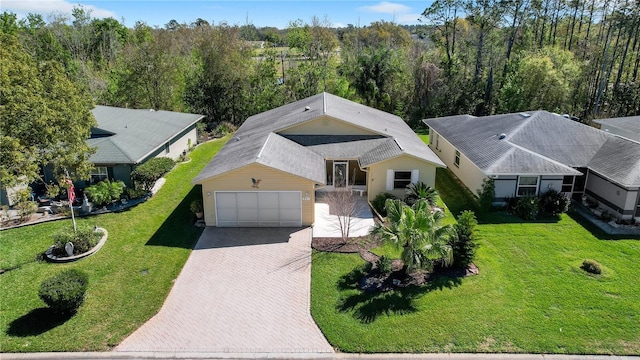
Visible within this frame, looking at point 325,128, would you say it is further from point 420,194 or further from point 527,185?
point 527,185

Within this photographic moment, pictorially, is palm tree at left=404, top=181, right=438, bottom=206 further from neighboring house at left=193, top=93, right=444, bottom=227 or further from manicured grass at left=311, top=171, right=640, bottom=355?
manicured grass at left=311, top=171, right=640, bottom=355

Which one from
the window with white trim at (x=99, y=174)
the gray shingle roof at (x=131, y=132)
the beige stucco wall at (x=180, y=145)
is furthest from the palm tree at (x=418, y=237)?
the beige stucco wall at (x=180, y=145)

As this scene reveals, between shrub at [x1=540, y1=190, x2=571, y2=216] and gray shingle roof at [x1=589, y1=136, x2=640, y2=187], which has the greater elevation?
gray shingle roof at [x1=589, y1=136, x2=640, y2=187]

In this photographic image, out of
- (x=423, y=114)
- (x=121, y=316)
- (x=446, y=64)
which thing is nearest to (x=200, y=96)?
(x=423, y=114)

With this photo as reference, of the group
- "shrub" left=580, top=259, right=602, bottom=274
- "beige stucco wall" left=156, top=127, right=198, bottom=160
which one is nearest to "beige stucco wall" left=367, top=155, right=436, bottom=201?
"shrub" left=580, top=259, right=602, bottom=274

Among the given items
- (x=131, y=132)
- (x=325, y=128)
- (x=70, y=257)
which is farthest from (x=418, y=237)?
(x=131, y=132)

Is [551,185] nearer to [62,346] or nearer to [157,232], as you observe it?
[157,232]
